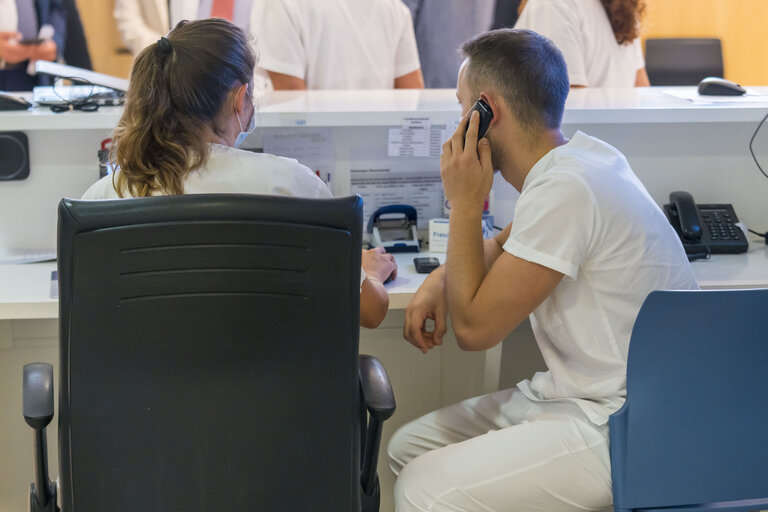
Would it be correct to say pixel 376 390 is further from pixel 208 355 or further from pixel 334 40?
pixel 334 40

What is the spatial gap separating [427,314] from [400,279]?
0.22m

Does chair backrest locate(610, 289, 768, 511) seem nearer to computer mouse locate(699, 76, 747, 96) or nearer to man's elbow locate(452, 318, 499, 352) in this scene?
man's elbow locate(452, 318, 499, 352)

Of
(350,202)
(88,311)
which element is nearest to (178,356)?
(88,311)

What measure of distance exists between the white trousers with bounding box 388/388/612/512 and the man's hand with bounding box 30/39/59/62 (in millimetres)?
3446

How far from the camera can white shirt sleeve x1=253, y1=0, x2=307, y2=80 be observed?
3.07 m

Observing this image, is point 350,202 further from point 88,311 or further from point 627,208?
point 627,208

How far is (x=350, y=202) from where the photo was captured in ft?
3.68

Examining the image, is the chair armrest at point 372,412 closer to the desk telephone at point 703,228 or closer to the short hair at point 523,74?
the short hair at point 523,74

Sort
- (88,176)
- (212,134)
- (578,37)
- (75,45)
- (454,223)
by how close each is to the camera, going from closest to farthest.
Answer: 1. (212,134)
2. (454,223)
3. (88,176)
4. (578,37)
5. (75,45)

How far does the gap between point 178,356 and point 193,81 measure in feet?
1.52

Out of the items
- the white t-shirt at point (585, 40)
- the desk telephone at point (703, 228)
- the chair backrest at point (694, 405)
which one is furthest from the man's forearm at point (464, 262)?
the white t-shirt at point (585, 40)

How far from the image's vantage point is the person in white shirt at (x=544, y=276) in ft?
4.58

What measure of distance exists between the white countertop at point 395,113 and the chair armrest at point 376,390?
2.59 ft

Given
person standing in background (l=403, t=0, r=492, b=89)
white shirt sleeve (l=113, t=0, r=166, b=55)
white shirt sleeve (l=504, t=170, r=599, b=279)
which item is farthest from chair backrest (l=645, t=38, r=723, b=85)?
white shirt sleeve (l=504, t=170, r=599, b=279)
